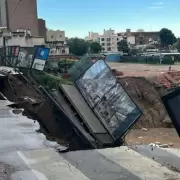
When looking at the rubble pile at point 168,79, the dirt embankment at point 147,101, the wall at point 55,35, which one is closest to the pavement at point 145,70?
the rubble pile at point 168,79

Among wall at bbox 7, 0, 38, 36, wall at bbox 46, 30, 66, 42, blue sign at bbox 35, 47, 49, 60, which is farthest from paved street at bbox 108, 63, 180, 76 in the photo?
wall at bbox 46, 30, 66, 42

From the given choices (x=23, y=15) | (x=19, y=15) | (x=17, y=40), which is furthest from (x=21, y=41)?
(x=23, y=15)

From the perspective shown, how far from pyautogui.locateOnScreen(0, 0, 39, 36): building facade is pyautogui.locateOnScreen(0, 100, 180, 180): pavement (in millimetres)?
58977

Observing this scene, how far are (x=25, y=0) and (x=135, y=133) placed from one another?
158 feet

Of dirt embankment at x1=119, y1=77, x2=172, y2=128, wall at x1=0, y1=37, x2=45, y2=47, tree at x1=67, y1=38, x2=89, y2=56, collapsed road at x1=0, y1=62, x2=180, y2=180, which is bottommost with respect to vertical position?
dirt embankment at x1=119, y1=77, x2=172, y2=128

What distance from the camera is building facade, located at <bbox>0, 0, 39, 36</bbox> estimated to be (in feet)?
213

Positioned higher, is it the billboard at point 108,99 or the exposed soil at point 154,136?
the billboard at point 108,99

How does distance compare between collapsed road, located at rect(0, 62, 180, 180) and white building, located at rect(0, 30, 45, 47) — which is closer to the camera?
collapsed road, located at rect(0, 62, 180, 180)

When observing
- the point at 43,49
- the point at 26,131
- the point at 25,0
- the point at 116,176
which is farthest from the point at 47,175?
the point at 25,0

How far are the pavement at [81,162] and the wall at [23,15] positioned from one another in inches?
2365

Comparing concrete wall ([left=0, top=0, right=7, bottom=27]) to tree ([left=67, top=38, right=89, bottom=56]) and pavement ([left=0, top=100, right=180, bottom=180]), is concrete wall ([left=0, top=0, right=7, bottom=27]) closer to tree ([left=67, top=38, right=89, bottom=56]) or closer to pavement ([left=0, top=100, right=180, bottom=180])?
tree ([left=67, top=38, right=89, bottom=56])

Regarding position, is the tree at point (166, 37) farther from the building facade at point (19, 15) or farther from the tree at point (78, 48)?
the building facade at point (19, 15)

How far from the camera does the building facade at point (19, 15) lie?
64.9m

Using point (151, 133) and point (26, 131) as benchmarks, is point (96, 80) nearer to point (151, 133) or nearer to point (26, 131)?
point (26, 131)
